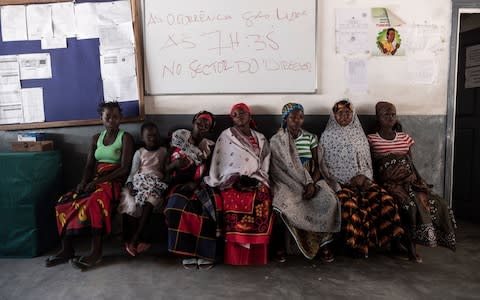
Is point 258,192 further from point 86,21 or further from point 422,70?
point 86,21

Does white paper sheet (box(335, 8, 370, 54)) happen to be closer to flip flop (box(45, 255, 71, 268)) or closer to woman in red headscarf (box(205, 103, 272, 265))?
woman in red headscarf (box(205, 103, 272, 265))

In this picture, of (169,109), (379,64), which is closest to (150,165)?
(169,109)

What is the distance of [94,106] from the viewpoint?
10.7 ft

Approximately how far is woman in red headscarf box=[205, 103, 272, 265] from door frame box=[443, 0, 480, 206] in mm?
1878

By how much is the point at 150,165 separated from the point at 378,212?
1983 mm

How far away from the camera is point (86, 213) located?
261 centimetres

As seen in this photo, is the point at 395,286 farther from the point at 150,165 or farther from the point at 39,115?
the point at 39,115

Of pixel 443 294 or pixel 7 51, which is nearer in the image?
pixel 443 294

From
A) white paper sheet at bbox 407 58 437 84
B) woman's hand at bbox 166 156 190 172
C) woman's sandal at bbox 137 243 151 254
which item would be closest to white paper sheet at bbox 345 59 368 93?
white paper sheet at bbox 407 58 437 84

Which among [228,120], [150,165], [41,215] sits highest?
[228,120]

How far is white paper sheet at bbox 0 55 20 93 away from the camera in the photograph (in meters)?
3.23

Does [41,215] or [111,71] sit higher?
[111,71]

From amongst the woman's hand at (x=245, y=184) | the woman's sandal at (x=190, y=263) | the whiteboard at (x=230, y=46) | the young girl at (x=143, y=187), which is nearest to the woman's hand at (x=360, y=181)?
the woman's hand at (x=245, y=184)

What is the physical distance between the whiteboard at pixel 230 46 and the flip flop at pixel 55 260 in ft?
5.61
